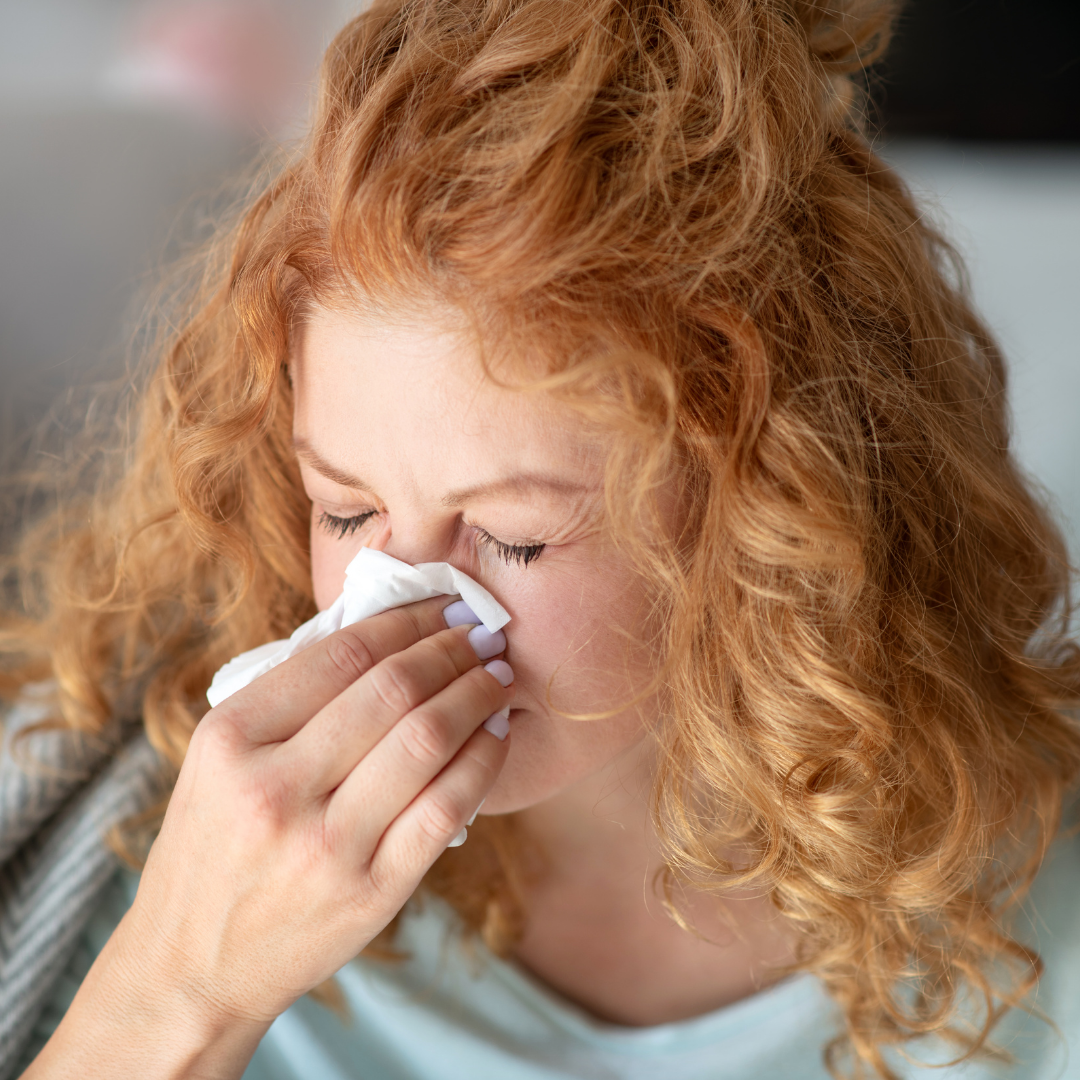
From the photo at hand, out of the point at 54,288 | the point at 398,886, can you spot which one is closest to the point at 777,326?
the point at 398,886

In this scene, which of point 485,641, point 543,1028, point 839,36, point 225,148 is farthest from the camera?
point 225,148

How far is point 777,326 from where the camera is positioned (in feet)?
2.80

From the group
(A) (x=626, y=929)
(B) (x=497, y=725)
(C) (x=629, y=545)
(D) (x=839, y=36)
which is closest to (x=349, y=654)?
(B) (x=497, y=725)

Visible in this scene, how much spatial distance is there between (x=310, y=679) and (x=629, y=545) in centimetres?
30

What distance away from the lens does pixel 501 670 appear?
87 cm

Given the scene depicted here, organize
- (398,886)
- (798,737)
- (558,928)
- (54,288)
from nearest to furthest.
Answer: (398,886), (798,737), (558,928), (54,288)

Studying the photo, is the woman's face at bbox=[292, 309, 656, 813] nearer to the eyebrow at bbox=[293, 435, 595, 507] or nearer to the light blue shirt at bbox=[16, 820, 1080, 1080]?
the eyebrow at bbox=[293, 435, 595, 507]

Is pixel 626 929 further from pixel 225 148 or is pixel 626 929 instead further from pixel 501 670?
pixel 225 148

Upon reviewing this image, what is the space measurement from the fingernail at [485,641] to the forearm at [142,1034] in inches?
15.2

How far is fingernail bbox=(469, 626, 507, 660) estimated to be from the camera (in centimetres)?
87

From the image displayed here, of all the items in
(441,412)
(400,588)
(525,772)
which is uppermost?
(441,412)

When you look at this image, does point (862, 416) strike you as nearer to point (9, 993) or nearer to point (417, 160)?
point (417, 160)

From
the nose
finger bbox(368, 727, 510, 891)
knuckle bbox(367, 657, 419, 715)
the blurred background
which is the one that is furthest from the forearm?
the blurred background

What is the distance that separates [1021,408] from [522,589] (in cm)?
140
